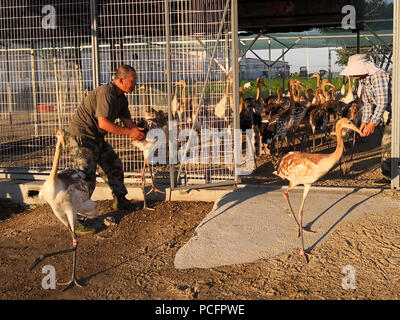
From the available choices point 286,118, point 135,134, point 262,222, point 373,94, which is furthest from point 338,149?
point 286,118

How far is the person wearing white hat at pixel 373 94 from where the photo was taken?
23.5 feet

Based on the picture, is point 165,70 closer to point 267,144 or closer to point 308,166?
point 308,166

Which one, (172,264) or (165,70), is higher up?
(165,70)

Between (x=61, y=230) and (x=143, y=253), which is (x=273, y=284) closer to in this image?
(x=143, y=253)

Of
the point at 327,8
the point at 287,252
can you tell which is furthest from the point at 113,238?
the point at 327,8

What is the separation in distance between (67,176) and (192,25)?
123 inches

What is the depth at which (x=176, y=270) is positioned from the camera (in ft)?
16.7

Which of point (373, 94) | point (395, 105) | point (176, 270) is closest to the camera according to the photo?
A: point (176, 270)

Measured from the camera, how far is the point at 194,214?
6.98m

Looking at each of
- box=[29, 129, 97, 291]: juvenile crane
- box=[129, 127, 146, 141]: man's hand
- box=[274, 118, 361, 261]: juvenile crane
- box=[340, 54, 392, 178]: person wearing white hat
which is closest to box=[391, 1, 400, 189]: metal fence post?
box=[340, 54, 392, 178]: person wearing white hat

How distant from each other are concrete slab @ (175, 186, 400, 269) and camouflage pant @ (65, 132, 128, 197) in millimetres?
1647

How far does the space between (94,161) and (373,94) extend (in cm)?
454

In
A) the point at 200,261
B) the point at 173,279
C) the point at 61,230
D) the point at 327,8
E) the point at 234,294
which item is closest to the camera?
the point at 234,294

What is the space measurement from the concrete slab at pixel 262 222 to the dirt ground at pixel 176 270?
0.17m
